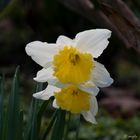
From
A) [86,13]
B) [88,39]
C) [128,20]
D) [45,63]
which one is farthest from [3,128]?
[86,13]

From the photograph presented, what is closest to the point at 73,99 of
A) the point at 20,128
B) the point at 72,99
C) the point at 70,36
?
the point at 72,99

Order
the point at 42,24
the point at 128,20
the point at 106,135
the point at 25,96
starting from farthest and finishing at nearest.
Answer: the point at 42,24, the point at 25,96, the point at 106,135, the point at 128,20

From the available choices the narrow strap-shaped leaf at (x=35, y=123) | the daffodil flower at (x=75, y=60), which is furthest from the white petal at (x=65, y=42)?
the narrow strap-shaped leaf at (x=35, y=123)

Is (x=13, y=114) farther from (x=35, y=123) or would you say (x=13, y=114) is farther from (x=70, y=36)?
(x=70, y=36)

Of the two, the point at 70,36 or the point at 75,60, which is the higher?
the point at 75,60

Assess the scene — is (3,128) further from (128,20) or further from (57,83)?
(128,20)

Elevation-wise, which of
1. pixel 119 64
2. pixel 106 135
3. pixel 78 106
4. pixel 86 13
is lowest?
pixel 119 64

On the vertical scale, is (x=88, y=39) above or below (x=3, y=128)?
above

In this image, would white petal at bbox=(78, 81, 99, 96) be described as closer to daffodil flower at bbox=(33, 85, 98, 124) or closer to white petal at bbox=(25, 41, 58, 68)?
daffodil flower at bbox=(33, 85, 98, 124)
